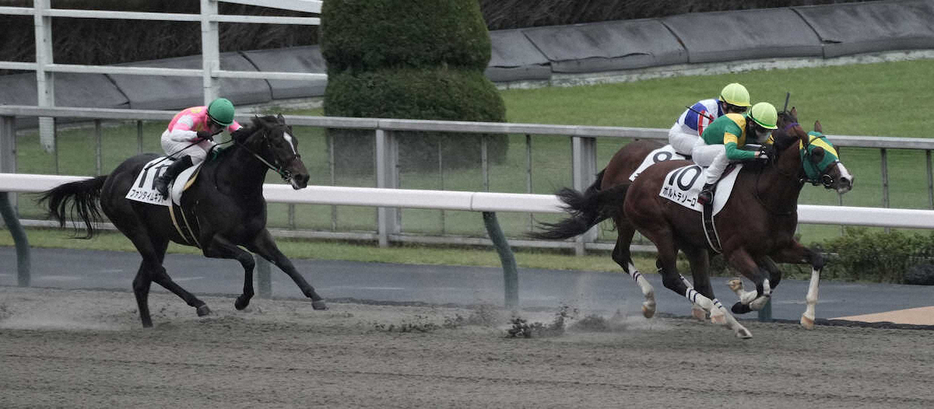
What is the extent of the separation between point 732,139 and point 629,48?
10258 mm

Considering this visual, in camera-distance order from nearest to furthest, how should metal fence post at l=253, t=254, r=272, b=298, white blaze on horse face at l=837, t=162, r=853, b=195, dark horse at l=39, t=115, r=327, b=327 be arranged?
white blaze on horse face at l=837, t=162, r=853, b=195 < dark horse at l=39, t=115, r=327, b=327 < metal fence post at l=253, t=254, r=272, b=298

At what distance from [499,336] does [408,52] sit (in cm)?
532

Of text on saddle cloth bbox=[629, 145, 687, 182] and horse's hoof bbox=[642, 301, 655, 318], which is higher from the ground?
text on saddle cloth bbox=[629, 145, 687, 182]

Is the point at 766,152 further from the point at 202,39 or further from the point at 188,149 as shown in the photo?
the point at 202,39

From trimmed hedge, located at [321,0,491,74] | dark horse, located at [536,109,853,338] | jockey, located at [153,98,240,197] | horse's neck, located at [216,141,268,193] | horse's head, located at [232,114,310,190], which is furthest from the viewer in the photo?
trimmed hedge, located at [321,0,491,74]

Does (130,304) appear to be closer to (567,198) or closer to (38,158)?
(567,198)

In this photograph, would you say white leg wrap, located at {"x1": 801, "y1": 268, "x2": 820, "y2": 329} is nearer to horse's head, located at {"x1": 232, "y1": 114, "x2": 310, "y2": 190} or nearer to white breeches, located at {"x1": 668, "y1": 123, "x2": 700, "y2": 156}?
white breeches, located at {"x1": 668, "y1": 123, "x2": 700, "y2": 156}

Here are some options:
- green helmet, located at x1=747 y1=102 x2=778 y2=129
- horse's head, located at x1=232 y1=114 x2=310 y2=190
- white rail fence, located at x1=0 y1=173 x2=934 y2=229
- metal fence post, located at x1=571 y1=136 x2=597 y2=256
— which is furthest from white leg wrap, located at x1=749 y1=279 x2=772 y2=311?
metal fence post, located at x1=571 y1=136 x2=597 y2=256

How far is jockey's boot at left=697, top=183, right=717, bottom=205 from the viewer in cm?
825

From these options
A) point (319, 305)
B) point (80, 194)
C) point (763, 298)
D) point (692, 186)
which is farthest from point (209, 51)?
point (763, 298)

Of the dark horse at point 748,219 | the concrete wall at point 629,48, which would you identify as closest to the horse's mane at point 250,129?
the dark horse at point 748,219

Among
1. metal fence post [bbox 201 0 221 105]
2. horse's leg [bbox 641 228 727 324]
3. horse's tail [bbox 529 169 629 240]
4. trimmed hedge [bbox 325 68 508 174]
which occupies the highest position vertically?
metal fence post [bbox 201 0 221 105]

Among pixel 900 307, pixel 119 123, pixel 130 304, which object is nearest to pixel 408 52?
pixel 119 123

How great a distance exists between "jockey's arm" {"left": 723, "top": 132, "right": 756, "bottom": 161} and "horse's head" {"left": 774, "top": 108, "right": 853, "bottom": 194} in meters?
0.18
